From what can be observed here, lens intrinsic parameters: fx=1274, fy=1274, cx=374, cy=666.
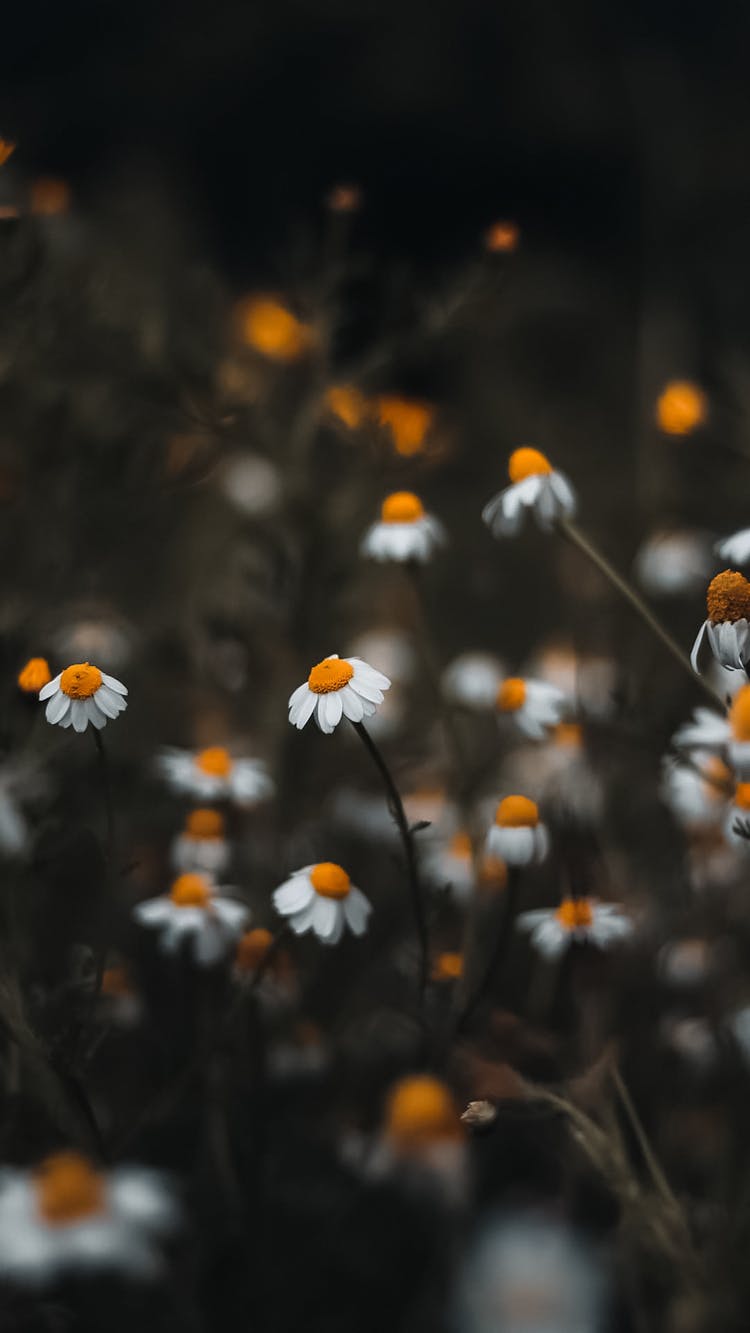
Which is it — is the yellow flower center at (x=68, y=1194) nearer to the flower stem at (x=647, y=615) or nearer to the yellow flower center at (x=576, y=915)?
the yellow flower center at (x=576, y=915)

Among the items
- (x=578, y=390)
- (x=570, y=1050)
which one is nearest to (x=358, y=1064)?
(x=570, y=1050)

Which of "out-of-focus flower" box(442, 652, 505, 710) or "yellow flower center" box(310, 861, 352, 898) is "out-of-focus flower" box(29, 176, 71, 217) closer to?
"out-of-focus flower" box(442, 652, 505, 710)

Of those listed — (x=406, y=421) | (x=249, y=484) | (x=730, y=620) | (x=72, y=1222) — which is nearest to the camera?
(x=72, y=1222)

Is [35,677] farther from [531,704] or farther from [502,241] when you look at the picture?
[502,241]

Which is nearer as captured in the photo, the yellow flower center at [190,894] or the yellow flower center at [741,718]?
the yellow flower center at [741,718]

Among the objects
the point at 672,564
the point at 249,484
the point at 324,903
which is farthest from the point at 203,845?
the point at 249,484

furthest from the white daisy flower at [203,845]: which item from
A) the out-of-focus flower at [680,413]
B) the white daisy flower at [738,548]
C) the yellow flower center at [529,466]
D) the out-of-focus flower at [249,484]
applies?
the out-of-focus flower at [249,484]

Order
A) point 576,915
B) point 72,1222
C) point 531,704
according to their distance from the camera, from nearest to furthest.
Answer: point 72,1222 < point 576,915 < point 531,704
